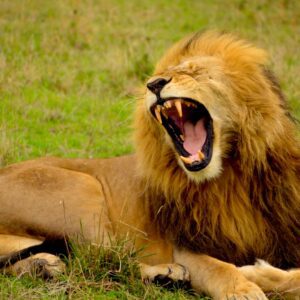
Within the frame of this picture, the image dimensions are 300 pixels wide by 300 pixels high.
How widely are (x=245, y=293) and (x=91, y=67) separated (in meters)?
5.82

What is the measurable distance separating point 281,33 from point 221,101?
7.83 metres

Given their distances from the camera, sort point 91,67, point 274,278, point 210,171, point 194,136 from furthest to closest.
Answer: point 91,67 < point 194,136 < point 210,171 < point 274,278

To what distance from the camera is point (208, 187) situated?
415cm

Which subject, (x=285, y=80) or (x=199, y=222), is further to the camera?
(x=285, y=80)

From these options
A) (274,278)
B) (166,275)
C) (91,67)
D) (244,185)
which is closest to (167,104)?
(244,185)

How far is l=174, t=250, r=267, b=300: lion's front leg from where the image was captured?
12.3 ft

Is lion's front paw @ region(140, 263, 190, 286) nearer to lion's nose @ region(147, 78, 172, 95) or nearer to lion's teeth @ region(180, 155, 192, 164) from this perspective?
lion's teeth @ region(180, 155, 192, 164)

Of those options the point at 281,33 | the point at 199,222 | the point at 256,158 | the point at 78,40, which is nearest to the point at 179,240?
the point at 199,222

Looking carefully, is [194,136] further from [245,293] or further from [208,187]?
[245,293]

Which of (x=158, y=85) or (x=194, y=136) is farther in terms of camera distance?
(x=194, y=136)

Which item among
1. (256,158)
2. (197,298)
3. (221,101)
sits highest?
(221,101)

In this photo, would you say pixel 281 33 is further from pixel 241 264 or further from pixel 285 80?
pixel 241 264

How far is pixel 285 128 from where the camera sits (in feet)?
13.7

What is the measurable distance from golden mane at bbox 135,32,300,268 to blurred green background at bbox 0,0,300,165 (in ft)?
1.94
